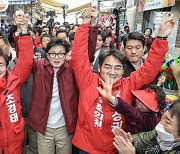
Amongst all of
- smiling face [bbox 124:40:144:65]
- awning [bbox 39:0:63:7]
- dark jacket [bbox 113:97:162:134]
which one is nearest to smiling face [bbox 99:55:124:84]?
Result: dark jacket [bbox 113:97:162:134]

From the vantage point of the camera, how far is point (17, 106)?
2.24 metres

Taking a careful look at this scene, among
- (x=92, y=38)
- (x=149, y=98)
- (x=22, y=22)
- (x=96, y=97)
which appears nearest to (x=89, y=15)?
(x=92, y=38)

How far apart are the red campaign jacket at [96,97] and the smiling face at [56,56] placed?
0.55 ft

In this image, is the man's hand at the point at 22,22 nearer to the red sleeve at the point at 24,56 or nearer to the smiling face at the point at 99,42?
the red sleeve at the point at 24,56

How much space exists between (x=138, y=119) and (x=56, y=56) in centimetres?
95

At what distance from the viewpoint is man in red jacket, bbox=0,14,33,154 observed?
2154 millimetres

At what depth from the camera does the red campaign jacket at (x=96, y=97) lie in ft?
7.04

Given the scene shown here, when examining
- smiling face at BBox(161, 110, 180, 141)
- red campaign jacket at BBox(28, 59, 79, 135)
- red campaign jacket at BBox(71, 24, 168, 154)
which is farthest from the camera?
red campaign jacket at BBox(28, 59, 79, 135)

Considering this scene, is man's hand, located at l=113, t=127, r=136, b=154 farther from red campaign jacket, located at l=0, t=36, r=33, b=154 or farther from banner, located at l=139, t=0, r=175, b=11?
banner, located at l=139, t=0, r=175, b=11

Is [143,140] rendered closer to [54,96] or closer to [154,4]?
[54,96]

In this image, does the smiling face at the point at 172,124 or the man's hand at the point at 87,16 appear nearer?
the smiling face at the point at 172,124

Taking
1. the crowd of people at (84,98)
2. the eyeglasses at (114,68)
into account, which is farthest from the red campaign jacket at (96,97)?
the eyeglasses at (114,68)

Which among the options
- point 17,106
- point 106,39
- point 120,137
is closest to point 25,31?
point 17,106

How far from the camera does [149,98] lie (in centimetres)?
204
